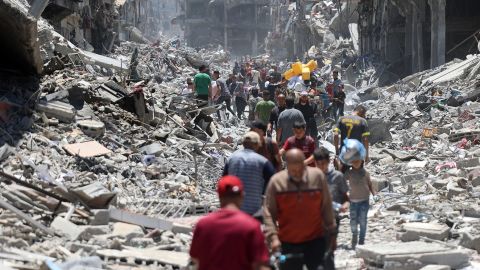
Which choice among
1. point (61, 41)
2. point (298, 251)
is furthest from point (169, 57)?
point (298, 251)

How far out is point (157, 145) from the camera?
1113cm

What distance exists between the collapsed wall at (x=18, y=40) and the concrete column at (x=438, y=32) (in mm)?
15592

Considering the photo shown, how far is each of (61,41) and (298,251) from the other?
11771mm

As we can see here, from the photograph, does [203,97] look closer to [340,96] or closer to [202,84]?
[202,84]

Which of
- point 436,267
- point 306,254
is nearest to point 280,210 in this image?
point 306,254

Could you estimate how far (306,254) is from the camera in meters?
5.12

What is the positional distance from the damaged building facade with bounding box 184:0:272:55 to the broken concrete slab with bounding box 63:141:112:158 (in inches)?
2742

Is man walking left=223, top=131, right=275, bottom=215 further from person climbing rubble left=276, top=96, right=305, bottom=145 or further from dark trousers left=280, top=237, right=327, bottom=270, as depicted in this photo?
person climbing rubble left=276, top=96, right=305, bottom=145

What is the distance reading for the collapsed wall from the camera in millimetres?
10188

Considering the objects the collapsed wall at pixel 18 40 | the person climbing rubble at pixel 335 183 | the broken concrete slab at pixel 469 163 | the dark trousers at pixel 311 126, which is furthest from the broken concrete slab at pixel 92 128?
the broken concrete slab at pixel 469 163

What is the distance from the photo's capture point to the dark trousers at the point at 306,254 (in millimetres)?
5102

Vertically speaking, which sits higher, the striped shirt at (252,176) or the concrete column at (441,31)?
the concrete column at (441,31)

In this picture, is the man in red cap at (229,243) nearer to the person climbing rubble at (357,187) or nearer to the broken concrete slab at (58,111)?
the person climbing rubble at (357,187)

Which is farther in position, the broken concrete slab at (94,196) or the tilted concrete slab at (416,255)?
the broken concrete slab at (94,196)
